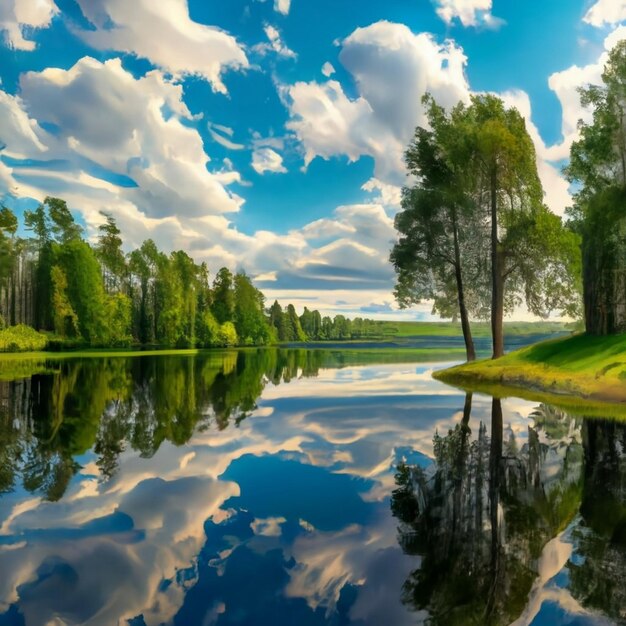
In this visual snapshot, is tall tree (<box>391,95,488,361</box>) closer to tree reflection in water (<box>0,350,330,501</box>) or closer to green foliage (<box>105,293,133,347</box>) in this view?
tree reflection in water (<box>0,350,330,501</box>)

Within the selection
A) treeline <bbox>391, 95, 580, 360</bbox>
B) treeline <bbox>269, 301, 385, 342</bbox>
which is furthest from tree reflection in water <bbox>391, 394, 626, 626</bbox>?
treeline <bbox>269, 301, 385, 342</bbox>

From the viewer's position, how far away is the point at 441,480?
748 centimetres

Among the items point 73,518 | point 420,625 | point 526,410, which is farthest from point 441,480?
point 526,410

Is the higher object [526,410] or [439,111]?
[439,111]

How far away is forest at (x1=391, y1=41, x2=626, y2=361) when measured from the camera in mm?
24297

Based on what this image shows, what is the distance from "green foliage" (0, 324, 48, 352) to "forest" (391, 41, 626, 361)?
1921 inches

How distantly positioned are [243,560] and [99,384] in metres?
21.0

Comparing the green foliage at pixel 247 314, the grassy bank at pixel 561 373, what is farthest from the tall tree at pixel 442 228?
the green foliage at pixel 247 314

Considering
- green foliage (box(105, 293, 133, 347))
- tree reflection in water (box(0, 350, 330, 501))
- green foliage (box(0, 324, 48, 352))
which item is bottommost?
tree reflection in water (box(0, 350, 330, 501))

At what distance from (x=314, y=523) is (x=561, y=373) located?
715 inches

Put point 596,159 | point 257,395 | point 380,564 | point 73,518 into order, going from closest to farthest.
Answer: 1. point 380,564
2. point 73,518
3. point 257,395
4. point 596,159

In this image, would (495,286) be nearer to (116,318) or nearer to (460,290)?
(460,290)

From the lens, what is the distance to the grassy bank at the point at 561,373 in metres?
17.5

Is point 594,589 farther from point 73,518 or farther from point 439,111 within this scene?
point 439,111
